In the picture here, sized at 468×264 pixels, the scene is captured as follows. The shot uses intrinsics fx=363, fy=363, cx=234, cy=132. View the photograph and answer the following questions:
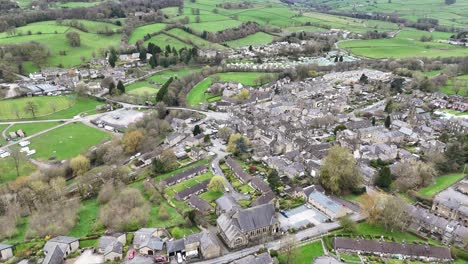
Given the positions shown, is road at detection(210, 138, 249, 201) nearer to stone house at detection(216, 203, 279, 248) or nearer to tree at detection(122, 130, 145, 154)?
stone house at detection(216, 203, 279, 248)

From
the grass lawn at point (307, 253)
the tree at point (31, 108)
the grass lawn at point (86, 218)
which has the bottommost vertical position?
→ the grass lawn at point (86, 218)

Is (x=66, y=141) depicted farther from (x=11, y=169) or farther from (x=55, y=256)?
(x=55, y=256)

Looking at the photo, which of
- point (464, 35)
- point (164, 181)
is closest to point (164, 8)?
point (464, 35)

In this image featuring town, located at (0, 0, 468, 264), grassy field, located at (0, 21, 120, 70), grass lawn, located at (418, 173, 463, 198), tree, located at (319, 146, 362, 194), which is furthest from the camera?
grassy field, located at (0, 21, 120, 70)

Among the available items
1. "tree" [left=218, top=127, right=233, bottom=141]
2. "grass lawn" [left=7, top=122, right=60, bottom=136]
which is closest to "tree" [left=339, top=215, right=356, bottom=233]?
"tree" [left=218, top=127, right=233, bottom=141]

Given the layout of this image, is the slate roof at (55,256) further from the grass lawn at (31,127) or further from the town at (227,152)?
the grass lawn at (31,127)

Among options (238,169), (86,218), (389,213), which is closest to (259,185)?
(238,169)

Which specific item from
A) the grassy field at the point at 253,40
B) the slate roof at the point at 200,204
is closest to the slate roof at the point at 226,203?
the slate roof at the point at 200,204
